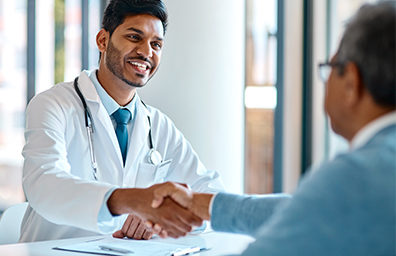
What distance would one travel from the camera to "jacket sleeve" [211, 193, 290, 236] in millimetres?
1503

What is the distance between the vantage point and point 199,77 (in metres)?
3.71

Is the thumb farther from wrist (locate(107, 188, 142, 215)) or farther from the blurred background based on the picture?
the blurred background

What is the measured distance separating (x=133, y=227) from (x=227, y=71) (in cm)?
202

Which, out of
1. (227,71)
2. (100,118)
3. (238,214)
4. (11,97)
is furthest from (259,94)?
(238,214)

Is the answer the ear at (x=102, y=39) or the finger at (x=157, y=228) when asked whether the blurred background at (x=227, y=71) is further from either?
the finger at (x=157, y=228)

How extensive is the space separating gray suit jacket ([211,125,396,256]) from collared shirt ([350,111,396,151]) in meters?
0.01

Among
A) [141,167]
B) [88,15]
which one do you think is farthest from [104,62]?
[88,15]

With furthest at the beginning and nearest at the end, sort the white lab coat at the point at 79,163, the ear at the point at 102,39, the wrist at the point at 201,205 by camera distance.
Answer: the ear at the point at 102,39
the white lab coat at the point at 79,163
the wrist at the point at 201,205

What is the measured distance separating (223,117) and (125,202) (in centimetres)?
216

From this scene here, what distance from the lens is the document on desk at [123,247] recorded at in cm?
172

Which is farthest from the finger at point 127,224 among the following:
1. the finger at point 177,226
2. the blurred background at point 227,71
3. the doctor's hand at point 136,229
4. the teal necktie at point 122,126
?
the blurred background at point 227,71

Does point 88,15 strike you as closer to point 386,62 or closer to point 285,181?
point 285,181

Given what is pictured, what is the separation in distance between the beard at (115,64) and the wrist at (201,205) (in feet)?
2.39

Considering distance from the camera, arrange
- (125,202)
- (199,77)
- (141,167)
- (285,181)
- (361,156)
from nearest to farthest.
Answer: (361,156)
(125,202)
(141,167)
(285,181)
(199,77)
